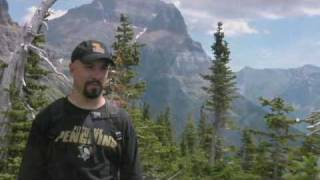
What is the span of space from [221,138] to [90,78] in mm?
66887

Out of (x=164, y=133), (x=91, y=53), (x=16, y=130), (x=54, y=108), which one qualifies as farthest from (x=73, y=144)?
(x=164, y=133)

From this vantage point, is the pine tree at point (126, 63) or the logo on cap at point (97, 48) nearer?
the logo on cap at point (97, 48)

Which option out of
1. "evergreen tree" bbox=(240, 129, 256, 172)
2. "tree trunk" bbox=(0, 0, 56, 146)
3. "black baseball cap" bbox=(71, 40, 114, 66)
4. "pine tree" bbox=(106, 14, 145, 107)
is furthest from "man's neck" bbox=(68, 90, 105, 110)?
"pine tree" bbox=(106, 14, 145, 107)

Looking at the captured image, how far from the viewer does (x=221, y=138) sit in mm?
70750

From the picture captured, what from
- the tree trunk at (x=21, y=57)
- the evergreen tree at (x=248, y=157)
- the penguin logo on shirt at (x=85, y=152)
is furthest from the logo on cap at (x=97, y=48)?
the evergreen tree at (x=248, y=157)

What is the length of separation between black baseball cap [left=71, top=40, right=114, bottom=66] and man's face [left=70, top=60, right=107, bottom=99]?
36mm

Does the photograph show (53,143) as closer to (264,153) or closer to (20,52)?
(20,52)

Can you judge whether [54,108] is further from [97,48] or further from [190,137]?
[190,137]

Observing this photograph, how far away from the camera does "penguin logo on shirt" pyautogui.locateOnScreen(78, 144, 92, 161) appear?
4488 millimetres

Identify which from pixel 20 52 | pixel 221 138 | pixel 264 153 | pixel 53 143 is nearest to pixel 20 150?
pixel 20 52

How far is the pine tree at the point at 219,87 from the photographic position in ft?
209

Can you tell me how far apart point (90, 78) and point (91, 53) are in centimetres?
18

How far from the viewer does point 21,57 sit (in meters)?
13.7

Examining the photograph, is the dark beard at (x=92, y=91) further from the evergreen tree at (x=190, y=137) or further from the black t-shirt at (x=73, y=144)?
the evergreen tree at (x=190, y=137)
